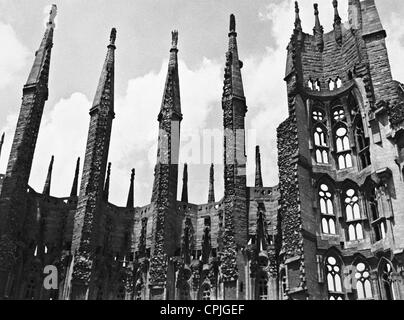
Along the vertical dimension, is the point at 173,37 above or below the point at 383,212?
above

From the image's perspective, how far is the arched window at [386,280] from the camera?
21.0 meters

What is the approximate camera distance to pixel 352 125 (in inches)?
1010

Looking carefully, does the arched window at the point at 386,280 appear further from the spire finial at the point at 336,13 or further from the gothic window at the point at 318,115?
the spire finial at the point at 336,13

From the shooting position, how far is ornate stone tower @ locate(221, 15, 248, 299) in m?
28.5

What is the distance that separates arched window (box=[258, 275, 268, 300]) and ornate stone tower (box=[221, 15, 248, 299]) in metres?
1.73

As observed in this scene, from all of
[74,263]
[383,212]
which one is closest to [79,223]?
[74,263]

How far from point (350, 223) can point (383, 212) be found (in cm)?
247

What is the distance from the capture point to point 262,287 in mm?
29625

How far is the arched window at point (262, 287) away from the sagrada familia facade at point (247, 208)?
0.06 metres

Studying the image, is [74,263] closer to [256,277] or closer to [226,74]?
[256,277]

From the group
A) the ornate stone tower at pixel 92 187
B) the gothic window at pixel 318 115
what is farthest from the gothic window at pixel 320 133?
the ornate stone tower at pixel 92 187

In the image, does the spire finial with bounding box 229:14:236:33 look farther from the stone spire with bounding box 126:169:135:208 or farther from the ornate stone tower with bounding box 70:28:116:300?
the stone spire with bounding box 126:169:135:208

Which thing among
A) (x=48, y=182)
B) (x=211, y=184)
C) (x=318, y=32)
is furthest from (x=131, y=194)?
(x=318, y=32)

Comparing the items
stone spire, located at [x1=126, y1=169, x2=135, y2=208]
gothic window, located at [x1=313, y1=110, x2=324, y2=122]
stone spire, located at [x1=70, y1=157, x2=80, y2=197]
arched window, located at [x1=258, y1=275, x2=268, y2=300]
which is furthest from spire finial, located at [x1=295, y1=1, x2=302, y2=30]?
stone spire, located at [x1=70, y1=157, x2=80, y2=197]
